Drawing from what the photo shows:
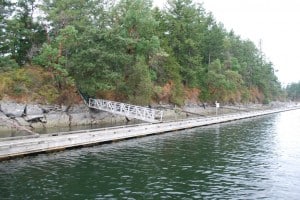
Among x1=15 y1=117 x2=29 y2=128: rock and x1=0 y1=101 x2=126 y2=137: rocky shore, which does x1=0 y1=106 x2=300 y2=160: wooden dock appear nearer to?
x1=0 y1=101 x2=126 y2=137: rocky shore

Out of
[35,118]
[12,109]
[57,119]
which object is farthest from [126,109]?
[12,109]

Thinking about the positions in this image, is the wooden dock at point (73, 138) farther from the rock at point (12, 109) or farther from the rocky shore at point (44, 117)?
the rock at point (12, 109)

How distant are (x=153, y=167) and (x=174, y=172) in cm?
180

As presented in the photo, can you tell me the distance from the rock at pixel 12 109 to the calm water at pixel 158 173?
14.1 meters

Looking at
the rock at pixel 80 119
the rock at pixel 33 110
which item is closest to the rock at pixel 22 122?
the rock at pixel 33 110

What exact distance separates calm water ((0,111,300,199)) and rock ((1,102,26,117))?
1407 centimetres

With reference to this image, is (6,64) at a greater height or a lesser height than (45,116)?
greater

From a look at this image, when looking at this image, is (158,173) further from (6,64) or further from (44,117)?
(6,64)

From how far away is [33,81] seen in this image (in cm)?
4534

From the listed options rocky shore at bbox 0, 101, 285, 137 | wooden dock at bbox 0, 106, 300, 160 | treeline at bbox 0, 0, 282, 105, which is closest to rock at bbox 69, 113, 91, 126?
rocky shore at bbox 0, 101, 285, 137

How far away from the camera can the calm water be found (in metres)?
17.1

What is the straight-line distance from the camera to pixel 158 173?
2112cm

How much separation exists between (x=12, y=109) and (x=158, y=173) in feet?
82.0

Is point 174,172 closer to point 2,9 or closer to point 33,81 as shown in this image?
point 33,81
